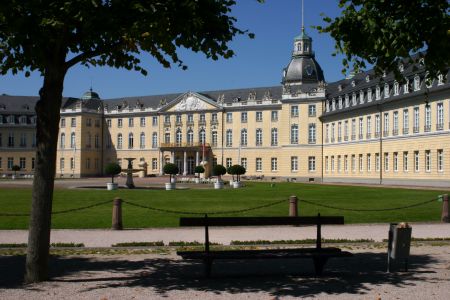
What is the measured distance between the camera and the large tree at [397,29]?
30.7ft

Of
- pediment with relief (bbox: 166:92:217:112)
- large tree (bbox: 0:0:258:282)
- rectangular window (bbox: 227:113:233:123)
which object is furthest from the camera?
pediment with relief (bbox: 166:92:217:112)

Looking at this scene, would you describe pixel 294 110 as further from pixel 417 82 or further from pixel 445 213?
pixel 445 213

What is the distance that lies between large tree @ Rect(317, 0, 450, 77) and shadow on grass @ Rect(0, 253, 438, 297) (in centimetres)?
353

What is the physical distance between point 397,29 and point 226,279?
15.9ft

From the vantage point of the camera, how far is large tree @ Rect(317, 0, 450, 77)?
936 centimetres

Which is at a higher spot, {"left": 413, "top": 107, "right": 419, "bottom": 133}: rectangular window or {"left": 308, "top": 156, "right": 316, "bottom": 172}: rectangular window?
{"left": 413, "top": 107, "right": 419, "bottom": 133}: rectangular window

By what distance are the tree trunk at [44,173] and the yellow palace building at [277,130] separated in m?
40.3

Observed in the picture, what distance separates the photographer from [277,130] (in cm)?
7612

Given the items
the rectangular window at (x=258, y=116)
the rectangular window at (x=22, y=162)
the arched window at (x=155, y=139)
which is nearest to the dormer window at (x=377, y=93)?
the rectangular window at (x=258, y=116)

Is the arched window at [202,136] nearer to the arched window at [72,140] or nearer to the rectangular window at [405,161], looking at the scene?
the arched window at [72,140]

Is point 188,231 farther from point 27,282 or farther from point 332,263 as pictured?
point 27,282

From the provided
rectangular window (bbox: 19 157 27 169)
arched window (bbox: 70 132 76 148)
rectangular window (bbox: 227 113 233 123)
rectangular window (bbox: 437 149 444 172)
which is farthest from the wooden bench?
rectangular window (bbox: 19 157 27 169)

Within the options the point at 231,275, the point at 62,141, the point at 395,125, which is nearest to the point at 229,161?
the point at 62,141

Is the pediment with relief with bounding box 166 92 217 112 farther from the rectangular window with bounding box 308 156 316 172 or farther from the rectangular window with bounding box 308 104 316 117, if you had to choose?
the rectangular window with bounding box 308 156 316 172
